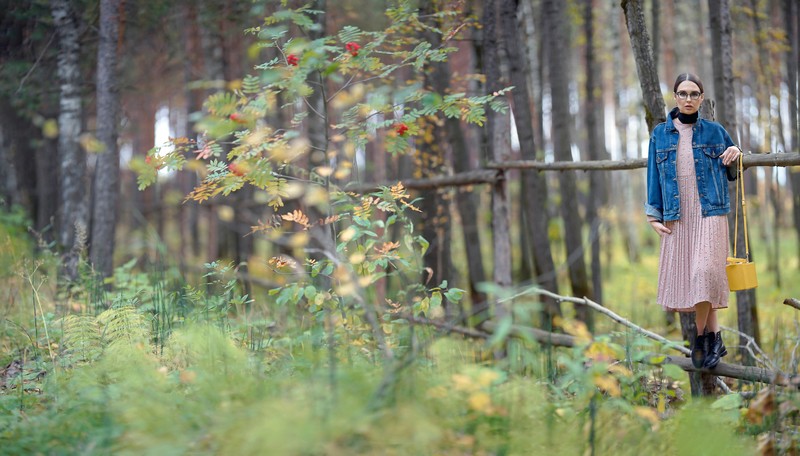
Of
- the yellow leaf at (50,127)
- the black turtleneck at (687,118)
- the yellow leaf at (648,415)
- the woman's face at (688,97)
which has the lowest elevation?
the yellow leaf at (648,415)

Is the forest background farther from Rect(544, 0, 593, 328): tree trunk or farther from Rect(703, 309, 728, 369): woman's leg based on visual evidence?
Rect(703, 309, 728, 369): woman's leg

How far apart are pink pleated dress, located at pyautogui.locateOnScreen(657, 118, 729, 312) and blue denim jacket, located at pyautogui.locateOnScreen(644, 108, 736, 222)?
1.4 inches

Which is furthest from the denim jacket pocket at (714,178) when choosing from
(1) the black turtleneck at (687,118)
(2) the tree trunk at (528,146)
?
(2) the tree trunk at (528,146)

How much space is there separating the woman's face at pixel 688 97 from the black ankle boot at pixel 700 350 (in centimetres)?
133

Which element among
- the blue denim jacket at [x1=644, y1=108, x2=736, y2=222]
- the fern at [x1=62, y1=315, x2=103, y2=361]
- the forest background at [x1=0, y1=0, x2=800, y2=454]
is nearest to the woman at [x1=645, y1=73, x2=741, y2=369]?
the blue denim jacket at [x1=644, y1=108, x2=736, y2=222]

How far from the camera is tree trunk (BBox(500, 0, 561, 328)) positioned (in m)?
6.92

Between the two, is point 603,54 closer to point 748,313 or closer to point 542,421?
point 748,313

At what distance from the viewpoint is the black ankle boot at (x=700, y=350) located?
3.78 m

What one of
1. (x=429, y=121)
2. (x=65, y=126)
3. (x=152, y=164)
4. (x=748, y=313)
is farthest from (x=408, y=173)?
(x=152, y=164)

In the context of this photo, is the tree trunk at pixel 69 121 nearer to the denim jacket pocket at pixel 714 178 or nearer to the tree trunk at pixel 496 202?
the tree trunk at pixel 496 202

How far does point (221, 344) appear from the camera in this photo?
3.15 meters

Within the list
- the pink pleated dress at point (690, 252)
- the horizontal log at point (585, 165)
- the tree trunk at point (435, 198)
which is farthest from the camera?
the tree trunk at point (435, 198)

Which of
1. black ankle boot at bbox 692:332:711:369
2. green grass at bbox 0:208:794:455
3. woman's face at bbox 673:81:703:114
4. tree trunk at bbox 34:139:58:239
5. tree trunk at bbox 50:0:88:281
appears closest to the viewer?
green grass at bbox 0:208:794:455

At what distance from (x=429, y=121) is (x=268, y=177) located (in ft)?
14.5
